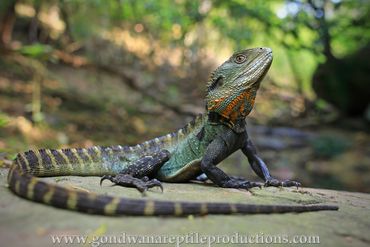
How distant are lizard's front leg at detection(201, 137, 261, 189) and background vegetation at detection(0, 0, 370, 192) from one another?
19.7 ft

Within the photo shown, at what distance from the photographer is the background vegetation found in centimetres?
1205

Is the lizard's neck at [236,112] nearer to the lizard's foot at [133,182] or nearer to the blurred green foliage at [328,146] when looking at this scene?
the lizard's foot at [133,182]

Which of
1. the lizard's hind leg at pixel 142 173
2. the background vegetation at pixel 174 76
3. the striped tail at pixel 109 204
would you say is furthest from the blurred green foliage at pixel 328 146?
the striped tail at pixel 109 204

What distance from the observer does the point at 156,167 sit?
16.3 feet

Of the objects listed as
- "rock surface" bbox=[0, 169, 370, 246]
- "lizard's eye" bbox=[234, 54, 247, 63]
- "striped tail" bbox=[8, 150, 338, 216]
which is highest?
"lizard's eye" bbox=[234, 54, 247, 63]

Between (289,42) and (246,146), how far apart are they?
9411 millimetres

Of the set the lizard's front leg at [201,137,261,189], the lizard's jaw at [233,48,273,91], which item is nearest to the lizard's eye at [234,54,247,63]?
the lizard's jaw at [233,48,273,91]

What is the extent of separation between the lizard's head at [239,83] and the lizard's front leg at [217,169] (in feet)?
1.18

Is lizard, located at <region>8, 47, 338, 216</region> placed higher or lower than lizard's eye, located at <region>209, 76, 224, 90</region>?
lower

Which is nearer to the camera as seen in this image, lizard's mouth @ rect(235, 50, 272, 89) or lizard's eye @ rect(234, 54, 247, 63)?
lizard's mouth @ rect(235, 50, 272, 89)

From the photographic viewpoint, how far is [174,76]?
15500mm

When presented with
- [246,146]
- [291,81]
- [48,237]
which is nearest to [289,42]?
[291,81]

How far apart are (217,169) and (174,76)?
1102 cm

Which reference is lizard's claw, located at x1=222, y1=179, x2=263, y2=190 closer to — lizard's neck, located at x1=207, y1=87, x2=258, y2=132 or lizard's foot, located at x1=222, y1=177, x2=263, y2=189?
lizard's foot, located at x1=222, y1=177, x2=263, y2=189
